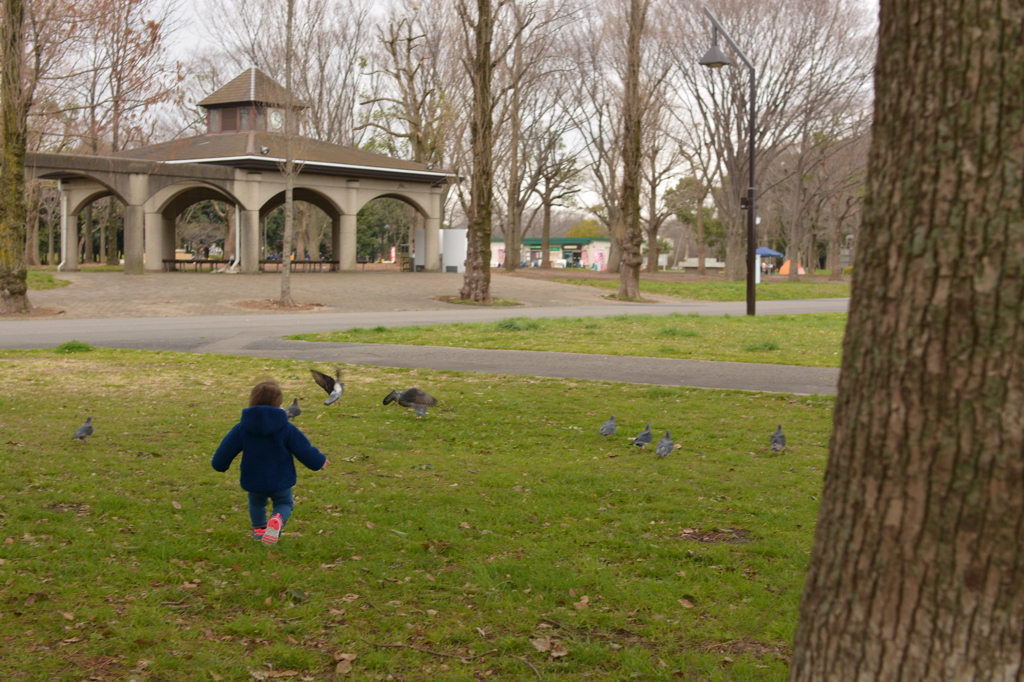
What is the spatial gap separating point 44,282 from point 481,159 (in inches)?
552

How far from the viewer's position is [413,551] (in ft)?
16.3

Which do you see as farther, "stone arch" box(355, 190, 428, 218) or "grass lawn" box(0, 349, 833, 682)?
"stone arch" box(355, 190, 428, 218)

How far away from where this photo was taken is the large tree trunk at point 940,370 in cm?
226

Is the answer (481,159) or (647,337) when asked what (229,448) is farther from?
(481,159)

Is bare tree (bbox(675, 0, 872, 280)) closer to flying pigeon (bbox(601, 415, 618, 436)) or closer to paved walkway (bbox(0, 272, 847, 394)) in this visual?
paved walkway (bbox(0, 272, 847, 394))

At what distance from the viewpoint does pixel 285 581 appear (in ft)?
14.7

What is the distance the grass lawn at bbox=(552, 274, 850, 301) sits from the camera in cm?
3344

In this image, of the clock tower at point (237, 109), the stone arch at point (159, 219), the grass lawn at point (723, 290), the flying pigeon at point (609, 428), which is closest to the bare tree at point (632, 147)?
the grass lawn at point (723, 290)

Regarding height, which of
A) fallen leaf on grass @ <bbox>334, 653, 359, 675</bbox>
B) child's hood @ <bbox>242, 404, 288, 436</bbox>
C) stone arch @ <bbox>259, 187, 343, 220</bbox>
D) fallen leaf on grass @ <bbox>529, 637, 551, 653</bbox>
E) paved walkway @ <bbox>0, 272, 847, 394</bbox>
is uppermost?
stone arch @ <bbox>259, 187, 343, 220</bbox>

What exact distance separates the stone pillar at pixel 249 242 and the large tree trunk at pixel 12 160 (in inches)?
585

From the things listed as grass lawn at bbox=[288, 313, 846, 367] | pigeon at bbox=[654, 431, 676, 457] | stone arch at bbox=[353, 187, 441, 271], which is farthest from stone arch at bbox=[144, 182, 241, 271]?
pigeon at bbox=[654, 431, 676, 457]

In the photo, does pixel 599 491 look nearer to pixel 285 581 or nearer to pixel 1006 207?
pixel 285 581

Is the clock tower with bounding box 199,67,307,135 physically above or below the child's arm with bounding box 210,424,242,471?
above

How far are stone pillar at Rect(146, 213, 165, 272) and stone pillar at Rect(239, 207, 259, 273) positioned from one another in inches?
117
